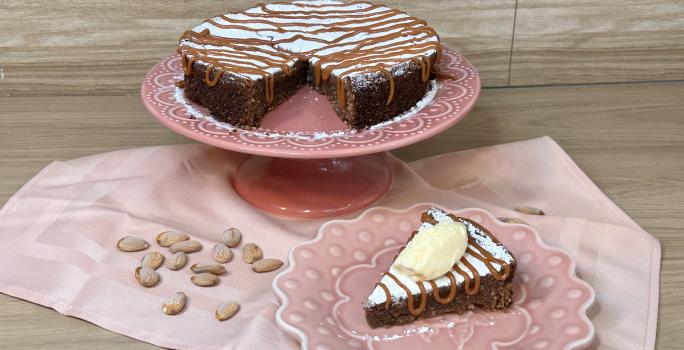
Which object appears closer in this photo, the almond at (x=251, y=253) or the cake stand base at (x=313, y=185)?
the almond at (x=251, y=253)

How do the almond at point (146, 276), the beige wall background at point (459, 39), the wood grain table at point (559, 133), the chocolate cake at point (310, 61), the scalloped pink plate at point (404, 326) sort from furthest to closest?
the beige wall background at point (459, 39)
the wood grain table at point (559, 133)
the chocolate cake at point (310, 61)
the almond at point (146, 276)
the scalloped pink plate at point (404, 326)

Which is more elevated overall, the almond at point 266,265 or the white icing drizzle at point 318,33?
Result: the white icing drizzle at point 318,33

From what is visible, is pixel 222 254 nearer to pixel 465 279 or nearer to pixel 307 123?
pixel 307 123

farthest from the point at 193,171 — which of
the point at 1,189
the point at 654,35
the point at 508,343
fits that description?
the point at 654,35

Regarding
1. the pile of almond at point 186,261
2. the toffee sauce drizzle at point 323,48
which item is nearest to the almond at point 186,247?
the pile of almond at point 186,261

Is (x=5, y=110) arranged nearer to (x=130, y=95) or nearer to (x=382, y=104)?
(x=130, y=95)

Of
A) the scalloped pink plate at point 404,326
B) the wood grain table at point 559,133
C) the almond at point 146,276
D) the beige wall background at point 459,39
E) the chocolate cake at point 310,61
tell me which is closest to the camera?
the scalloped pink plate at point 404,326

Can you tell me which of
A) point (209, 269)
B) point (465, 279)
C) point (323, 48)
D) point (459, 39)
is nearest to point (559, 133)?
point (459, 39)

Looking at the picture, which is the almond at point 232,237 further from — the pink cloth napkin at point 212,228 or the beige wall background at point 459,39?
the beige wall background at point 459,39
